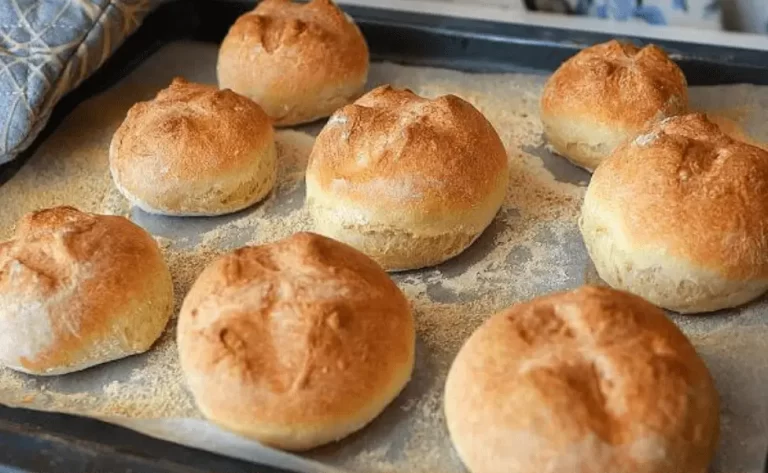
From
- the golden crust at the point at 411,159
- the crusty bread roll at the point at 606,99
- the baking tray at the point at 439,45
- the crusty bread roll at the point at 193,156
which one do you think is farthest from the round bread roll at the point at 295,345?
the baking tray at the point at 439,45

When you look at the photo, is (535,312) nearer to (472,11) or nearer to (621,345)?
(621,345)

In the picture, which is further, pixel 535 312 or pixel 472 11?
pixel 472 11

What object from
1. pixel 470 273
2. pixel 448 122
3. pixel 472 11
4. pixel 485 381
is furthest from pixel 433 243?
pixel 472 11

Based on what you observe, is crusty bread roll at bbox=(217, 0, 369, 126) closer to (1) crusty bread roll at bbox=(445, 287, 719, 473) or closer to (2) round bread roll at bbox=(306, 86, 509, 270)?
(2) round bread roll at bbox=(306, 86, 509, 270)

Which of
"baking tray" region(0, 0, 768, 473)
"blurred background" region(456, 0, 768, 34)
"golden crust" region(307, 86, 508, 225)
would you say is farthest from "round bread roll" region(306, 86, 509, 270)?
"blurred background" region(456, 0, 768, 34)

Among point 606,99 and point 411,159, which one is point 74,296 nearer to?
point 411,159

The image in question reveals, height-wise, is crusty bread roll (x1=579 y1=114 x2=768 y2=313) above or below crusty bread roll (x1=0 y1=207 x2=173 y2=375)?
above
